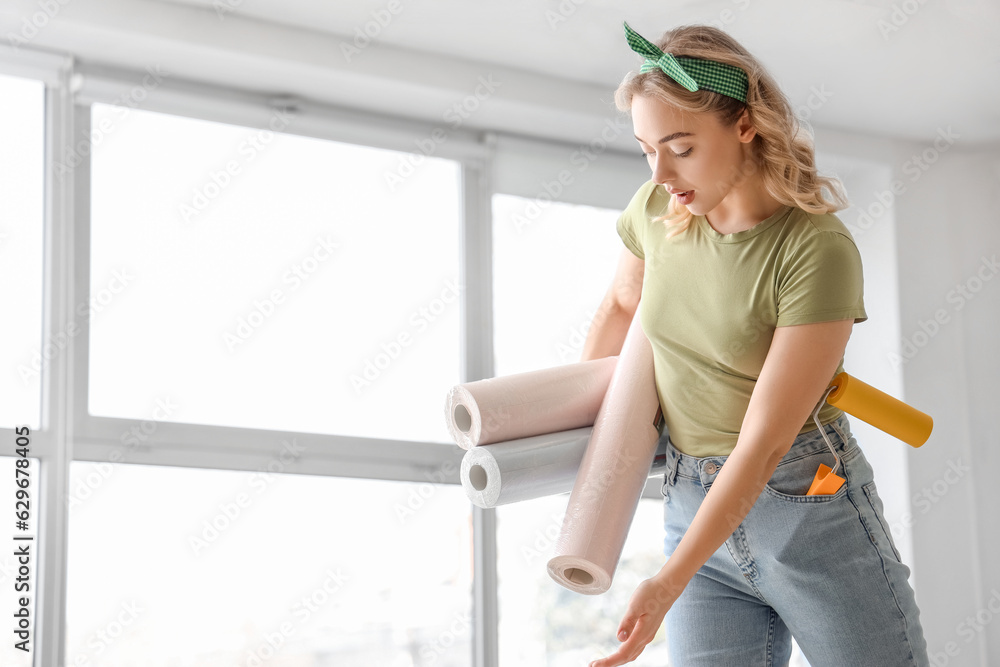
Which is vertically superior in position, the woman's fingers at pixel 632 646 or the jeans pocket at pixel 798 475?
the jeans pocket at pixel 798 475

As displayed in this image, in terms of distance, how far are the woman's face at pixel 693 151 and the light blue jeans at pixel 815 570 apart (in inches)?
13.6

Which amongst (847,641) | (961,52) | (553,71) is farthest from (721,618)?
(961,52)

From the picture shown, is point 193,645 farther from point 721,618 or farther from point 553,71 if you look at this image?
point 553,71

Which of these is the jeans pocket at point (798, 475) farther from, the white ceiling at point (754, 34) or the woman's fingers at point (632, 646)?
the white ceiling at point (754, 34)

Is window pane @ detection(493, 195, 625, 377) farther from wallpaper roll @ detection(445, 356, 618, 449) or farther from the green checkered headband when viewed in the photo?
the green checkered headband

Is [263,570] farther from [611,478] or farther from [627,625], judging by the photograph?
[627,625]

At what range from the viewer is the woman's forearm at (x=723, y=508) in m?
1.26

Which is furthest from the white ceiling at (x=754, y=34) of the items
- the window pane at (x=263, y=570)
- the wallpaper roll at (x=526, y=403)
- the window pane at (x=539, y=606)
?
the wallpaper roll at (x=526, y=403)

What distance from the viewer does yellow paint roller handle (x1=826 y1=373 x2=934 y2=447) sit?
1.36 m

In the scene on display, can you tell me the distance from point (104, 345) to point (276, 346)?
44cm

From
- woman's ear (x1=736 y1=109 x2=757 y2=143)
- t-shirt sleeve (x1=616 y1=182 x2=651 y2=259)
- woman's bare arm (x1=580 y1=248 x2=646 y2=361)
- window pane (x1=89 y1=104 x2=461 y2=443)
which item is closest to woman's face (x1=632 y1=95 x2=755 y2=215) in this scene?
woman's ear (x1=736 y1=109 x2=757 y2=143)

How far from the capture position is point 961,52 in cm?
308

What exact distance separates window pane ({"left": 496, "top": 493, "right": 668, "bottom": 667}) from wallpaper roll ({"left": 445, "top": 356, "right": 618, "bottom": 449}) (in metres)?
1.48

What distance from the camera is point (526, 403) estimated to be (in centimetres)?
157
